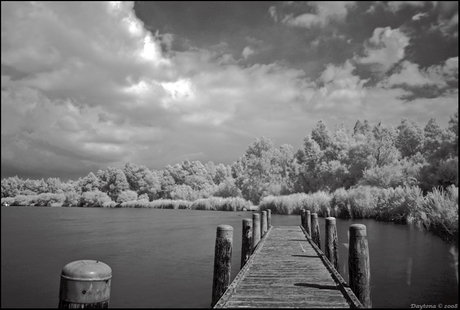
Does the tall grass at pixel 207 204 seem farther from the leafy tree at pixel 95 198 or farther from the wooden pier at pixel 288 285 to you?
the wooden pier at pixel 288 285

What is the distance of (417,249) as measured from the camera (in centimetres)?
1833

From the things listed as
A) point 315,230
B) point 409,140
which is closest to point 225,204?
point 409,140

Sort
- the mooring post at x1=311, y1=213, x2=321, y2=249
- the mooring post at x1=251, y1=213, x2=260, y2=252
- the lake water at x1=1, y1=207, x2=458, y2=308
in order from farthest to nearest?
the mooring post at x1=311, y1=213, x2=321, y2=249 → the mooring post at x1=251, y1=213, x2=260, y2=252 → the lake water at x1=1, y1=207, x2=458, y2=308

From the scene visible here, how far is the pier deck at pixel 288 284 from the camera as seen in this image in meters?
6.09

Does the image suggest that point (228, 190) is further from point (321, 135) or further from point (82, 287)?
point (82, 287)

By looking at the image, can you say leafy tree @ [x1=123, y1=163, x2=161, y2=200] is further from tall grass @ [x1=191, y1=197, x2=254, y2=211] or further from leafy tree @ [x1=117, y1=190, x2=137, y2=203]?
tall grass @ [x1=191, y1=197, x2=254, y2=211]

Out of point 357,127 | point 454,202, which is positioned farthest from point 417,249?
point 357,127

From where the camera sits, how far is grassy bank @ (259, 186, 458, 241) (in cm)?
1911

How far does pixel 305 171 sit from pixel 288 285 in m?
51.2

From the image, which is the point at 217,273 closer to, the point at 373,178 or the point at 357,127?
the point at 373,178

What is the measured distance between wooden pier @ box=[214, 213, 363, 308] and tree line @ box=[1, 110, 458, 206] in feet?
67.5

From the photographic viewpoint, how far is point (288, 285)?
7.35 meters

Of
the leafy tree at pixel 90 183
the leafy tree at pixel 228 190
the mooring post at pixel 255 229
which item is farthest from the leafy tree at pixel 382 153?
the leafy tree at pixel 90 183

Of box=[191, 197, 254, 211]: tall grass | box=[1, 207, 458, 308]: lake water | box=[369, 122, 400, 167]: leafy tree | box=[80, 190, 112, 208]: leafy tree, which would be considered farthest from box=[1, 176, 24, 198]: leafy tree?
box=[369, 122, 400, 167]: leafy tree
